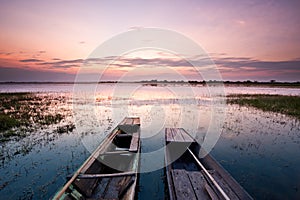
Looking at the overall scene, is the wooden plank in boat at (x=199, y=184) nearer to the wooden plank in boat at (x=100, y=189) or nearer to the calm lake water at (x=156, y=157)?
the calm lake water at (x=156, y=157)

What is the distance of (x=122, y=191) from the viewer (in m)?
3.56

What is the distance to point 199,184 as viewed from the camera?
4.11 m

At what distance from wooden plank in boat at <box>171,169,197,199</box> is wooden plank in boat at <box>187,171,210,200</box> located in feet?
0.33

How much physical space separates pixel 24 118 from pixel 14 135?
12.6 ft

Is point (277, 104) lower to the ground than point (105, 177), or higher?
higher

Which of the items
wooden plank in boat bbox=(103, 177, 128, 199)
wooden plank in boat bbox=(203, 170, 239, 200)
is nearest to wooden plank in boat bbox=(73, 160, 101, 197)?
wooden plank in boat bbox=(103, 177, 128, 199)

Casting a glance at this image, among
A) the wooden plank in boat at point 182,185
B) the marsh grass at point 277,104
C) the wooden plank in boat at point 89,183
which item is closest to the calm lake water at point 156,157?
the wooden plank in boat at point 182,185

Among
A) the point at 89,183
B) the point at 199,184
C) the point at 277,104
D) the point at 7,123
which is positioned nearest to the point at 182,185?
the point at 199,184

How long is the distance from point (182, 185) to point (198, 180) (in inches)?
19.7

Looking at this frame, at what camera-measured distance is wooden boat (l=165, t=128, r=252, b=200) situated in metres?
3.46

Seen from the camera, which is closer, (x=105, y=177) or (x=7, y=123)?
(x=105, y=177)

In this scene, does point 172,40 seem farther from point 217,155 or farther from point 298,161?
point 298,161

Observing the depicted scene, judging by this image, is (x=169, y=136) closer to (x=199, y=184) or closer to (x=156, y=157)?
(x=156, y=157)

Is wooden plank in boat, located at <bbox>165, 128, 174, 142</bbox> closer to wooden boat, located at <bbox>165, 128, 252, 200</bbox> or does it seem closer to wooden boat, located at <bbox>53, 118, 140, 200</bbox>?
wooden boat, located at <bbox>165, 128, 252, 200</bbox>
